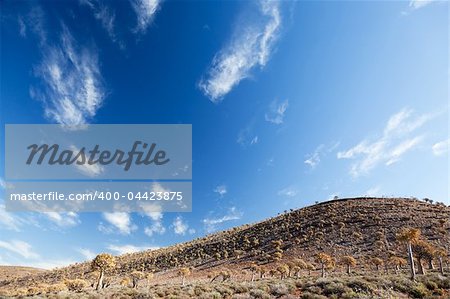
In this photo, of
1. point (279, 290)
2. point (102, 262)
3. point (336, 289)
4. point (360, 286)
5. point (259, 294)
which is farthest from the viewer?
point (102, 262)

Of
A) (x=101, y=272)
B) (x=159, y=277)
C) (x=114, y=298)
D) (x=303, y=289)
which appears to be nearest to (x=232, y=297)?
(x=303, y=289)

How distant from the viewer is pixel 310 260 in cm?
4350

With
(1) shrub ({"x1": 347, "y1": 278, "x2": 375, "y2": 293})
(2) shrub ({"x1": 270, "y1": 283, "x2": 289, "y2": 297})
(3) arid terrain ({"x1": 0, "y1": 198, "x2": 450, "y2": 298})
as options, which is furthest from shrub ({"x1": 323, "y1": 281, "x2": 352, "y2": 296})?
(2) shrub ({"x1": 270, "y1": 283, "x2": 289, "y2": 297})

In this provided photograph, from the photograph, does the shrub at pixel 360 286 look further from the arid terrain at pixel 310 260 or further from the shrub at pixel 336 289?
the shrub at pixel 336 289

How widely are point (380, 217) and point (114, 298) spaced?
53.1 metres

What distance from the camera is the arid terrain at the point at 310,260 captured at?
19750mm

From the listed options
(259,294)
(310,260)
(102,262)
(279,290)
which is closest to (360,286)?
(279,290)

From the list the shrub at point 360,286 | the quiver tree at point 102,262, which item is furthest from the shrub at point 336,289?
the quiver tree at point 102,262

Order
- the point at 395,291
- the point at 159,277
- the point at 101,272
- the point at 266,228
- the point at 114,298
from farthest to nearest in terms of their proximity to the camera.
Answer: the point at 266,228 < the point at 159,277 < the point at 101,272 < the point at 114,298 < the point at 395,291

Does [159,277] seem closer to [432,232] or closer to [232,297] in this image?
[232,297]

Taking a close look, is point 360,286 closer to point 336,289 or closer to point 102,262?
point 336,289

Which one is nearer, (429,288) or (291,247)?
(429,288)

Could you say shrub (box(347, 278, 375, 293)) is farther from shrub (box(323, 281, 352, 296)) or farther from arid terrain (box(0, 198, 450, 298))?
shrub (box(323, 281, 352, 296))

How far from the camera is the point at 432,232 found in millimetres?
46188
